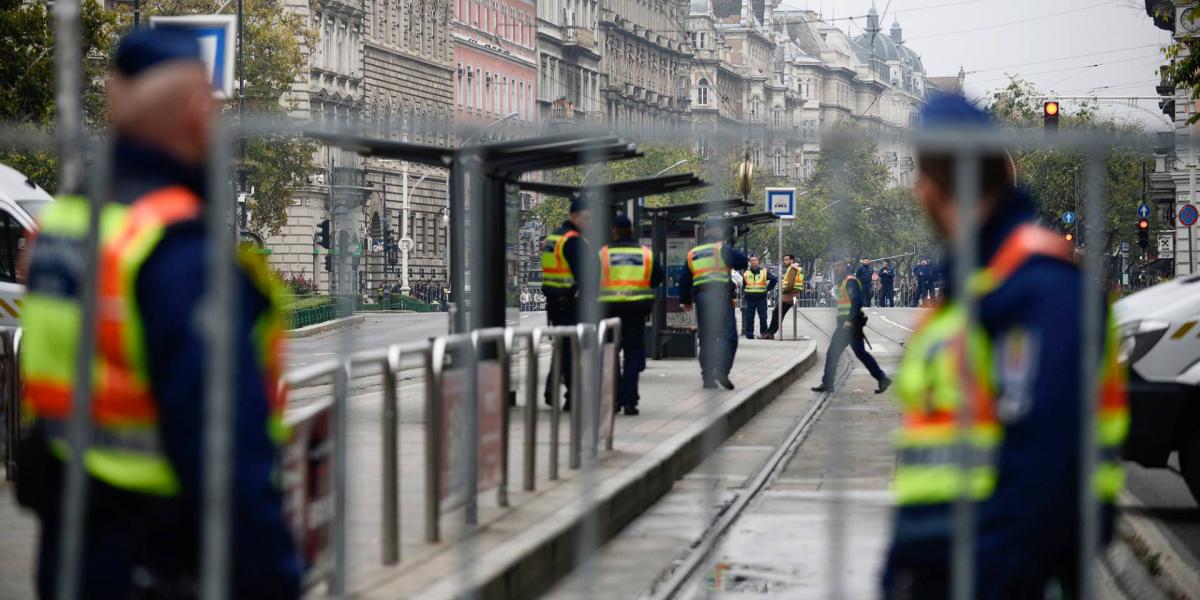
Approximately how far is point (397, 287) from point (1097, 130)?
9254 millimetres

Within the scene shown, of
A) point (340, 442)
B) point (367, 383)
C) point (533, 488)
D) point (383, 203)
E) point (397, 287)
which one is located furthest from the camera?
point (397, 287)

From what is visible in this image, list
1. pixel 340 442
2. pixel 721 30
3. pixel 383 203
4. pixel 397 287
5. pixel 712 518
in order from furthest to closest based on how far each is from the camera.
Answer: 1. pixel 721 30
2. pixel 397 287
3. pixel 712 518
4. pixel 383 203
5. pixel 340 442

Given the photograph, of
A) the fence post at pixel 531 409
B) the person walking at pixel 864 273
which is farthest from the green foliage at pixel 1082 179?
the fence post at pixel 531 409

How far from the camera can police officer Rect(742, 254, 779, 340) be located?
1467 inches

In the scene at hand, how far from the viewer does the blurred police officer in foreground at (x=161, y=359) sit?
3307mm

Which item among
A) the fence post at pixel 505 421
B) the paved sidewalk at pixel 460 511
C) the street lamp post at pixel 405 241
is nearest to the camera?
the paved sidewalk at pixel 460 511

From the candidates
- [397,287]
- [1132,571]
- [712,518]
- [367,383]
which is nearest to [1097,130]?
[367,383]

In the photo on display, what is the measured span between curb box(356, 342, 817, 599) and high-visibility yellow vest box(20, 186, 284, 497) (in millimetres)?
2661

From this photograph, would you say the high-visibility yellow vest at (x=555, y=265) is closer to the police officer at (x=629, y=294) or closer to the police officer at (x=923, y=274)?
the police officer at (x=629, y=294)

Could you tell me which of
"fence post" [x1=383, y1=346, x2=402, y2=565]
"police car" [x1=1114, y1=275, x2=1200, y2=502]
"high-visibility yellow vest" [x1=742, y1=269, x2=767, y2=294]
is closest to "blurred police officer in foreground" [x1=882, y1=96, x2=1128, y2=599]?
"fence post" [x1=383, y1=346, x2=402, y2=565]

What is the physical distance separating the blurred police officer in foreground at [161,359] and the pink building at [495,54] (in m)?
71.9

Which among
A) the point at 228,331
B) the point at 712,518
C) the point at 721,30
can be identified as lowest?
the point at 712,518

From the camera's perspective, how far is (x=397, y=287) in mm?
13469

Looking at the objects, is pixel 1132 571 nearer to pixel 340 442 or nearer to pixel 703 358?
pixel 340 442
